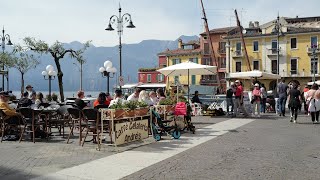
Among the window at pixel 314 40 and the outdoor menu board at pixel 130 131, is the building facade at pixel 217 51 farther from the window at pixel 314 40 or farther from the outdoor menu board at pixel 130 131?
the outdoor menu board at pixel 130 131

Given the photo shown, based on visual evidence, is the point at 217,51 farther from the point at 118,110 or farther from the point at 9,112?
the point at 118,110

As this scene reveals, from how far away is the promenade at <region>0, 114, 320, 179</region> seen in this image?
7.16 m

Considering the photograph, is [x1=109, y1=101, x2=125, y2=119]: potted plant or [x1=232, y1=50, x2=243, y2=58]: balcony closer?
[x1=109, y1=101, x2=125, y2=119]: potted plant

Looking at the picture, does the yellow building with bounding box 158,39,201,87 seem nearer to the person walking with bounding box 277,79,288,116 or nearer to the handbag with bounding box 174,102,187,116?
the person walking with bounding box 277,79,288,116

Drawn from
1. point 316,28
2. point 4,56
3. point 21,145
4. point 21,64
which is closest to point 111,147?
point 21,145

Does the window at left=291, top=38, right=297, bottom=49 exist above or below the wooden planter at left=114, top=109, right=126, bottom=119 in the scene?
above

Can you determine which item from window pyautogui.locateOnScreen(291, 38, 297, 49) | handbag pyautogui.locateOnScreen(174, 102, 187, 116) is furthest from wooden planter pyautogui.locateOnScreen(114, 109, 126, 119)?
window pyautogui.locateOnScreen(291, 38, 297, 49)

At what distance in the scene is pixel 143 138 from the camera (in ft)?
37.5

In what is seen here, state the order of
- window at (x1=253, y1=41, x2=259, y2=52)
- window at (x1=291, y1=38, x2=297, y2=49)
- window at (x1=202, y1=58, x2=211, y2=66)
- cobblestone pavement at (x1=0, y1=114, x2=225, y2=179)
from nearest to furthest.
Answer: cobblestone pavement at (x1=0, y1=114, x2=225, y2=179) → window at (x1=291, y1=38, x2=297, y2=49) → window at (x1=253, y1=41, x2=259, y2=52) → window at (x1=202, y1=58, x2=211, y2=66)

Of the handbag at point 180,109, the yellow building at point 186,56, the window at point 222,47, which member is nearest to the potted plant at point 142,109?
the handbag at point 180,109

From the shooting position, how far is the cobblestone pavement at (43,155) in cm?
743

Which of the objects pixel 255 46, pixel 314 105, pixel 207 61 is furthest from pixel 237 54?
pixel 314 105

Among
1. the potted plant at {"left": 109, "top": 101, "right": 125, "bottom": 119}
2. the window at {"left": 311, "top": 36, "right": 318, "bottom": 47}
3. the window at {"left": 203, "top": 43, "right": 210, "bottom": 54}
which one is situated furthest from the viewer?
the window at {"left": 203, "top": 43, "right": 210, "bottom": 54}

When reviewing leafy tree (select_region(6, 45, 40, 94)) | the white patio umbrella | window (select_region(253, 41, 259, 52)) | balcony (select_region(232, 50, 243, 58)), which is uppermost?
window (select_region(253, 41, 259, 52))
